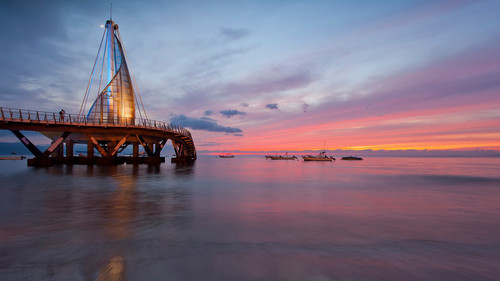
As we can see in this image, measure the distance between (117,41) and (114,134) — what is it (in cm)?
2801

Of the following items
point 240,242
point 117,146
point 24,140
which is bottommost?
point 240,242

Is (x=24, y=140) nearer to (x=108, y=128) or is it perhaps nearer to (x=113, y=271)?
(x=108, y=128)

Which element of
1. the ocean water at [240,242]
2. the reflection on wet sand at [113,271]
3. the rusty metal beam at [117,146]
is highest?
the rusty metal beam at [117,146]

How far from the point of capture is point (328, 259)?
5.73 meters

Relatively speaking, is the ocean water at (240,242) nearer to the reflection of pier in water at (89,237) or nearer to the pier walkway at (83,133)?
the reflection of pier in water at (89,237)

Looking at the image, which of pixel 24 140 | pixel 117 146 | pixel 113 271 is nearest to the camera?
pixel 113 271

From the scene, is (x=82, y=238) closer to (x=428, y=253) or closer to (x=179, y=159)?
(x=428, y=253)

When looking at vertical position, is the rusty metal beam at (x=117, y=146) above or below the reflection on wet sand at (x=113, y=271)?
above

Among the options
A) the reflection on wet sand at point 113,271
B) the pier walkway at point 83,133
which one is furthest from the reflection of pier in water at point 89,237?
the pier walkway at point 83,133

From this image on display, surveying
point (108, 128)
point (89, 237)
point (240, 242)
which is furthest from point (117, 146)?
point (240, 242)

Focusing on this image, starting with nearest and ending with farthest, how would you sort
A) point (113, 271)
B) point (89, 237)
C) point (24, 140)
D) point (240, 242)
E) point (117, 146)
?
point (113, 271), point (240, 242), point (89, 237), point (24, 140), point (117, 146)

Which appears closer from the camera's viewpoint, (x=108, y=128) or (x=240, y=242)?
(x=240, y=242)

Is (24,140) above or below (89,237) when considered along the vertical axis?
above

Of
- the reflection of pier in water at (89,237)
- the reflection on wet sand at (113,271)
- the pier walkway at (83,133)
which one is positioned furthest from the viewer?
the pier walkway at (83,133)
